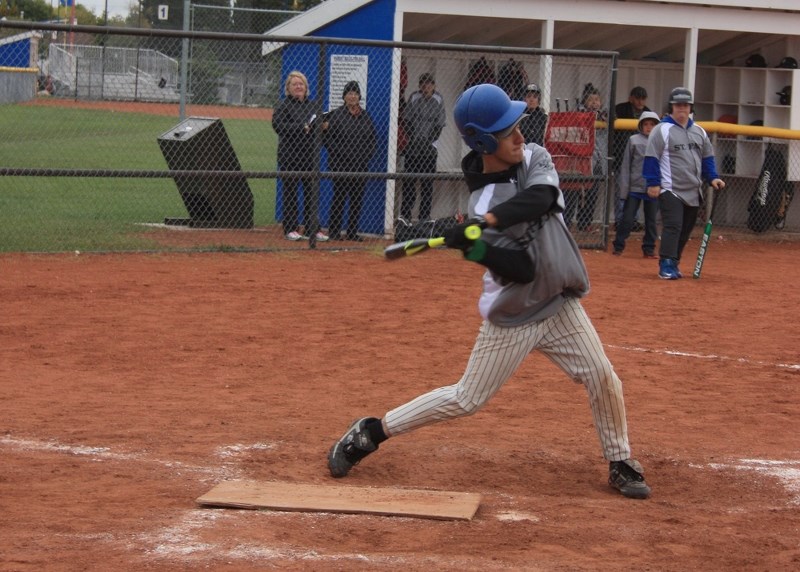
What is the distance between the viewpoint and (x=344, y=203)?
1462cm

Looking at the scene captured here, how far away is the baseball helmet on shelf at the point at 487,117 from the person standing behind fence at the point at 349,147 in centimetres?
885

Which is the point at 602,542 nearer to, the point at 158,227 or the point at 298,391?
the point at 298,391

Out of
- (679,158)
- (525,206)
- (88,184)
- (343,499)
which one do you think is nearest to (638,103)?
(679,158)

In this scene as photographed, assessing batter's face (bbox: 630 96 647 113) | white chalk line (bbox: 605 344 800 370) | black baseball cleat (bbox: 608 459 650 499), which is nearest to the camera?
black baseball cleat (bbox: 608 459 650 499)

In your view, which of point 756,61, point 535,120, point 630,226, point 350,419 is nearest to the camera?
point 350,419

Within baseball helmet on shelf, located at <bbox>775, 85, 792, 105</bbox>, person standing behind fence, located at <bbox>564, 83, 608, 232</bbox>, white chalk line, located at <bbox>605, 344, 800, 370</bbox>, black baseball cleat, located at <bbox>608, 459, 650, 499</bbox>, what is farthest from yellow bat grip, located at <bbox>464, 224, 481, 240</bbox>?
baseball helmet on shelf, located at <bbox>775, 85, 792, 105</bbox>

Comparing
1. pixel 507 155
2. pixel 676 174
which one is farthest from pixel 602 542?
pixel 676 174

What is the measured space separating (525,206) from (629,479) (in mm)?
1405

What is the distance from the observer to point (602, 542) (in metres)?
4.71

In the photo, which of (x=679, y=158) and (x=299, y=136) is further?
(x=299, y=136)

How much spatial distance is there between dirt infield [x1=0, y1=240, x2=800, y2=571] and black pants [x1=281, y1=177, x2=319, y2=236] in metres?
1.62

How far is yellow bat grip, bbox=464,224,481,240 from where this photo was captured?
4.83 meters

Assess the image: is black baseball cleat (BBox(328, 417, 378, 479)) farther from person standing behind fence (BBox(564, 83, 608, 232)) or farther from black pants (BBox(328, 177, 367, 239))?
person standing behind fence (BBox(564, 83, 608, 232))

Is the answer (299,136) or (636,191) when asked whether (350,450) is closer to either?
(299,136)
